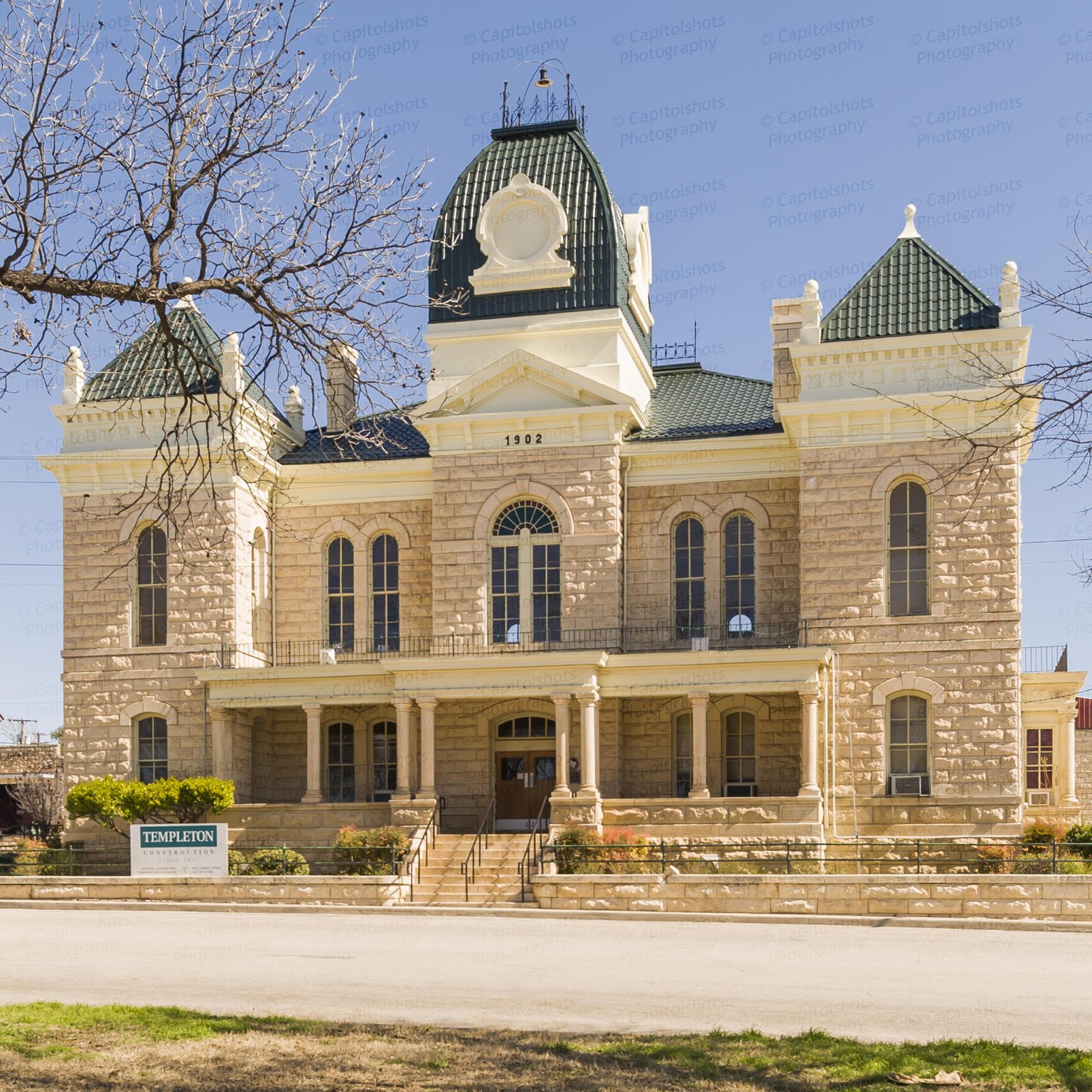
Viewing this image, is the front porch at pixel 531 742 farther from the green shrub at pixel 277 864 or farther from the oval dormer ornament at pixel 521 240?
the oval dormer ornament at pixel 521 240

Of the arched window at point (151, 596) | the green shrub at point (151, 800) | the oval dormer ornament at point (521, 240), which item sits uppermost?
the oval dormer ornament at point (521, 240)

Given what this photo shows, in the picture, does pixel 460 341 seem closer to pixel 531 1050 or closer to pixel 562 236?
pixel 562 236

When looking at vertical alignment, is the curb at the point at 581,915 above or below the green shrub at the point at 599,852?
below

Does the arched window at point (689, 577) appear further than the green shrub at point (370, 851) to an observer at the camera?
Yes

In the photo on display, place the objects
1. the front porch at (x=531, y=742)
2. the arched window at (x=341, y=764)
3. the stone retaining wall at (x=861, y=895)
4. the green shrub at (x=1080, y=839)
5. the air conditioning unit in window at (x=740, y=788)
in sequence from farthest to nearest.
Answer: the arched window at (x=341, y=764)
the air conditioning unit in window at (x=740, y=788)
the front porch at (x=531, y=742)
the green shrub at (x=1080, y=839)
the stone retaining wall at (x=861, y=895)

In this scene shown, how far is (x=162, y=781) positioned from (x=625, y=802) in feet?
33.6

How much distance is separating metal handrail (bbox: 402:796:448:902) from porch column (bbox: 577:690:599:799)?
303 cm

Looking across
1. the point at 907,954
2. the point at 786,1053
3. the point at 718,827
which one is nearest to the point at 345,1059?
the point at 786,1053

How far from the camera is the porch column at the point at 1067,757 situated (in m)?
36.3

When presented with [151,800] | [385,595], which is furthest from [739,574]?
[151,800]

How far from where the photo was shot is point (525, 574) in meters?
33.8

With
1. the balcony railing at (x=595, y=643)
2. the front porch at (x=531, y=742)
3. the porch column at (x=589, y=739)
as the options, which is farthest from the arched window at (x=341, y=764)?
the porch column at (x=589, y=739)

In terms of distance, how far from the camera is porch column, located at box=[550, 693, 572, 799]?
30.6 metres

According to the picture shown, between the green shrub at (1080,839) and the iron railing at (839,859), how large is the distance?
0.10 feet
